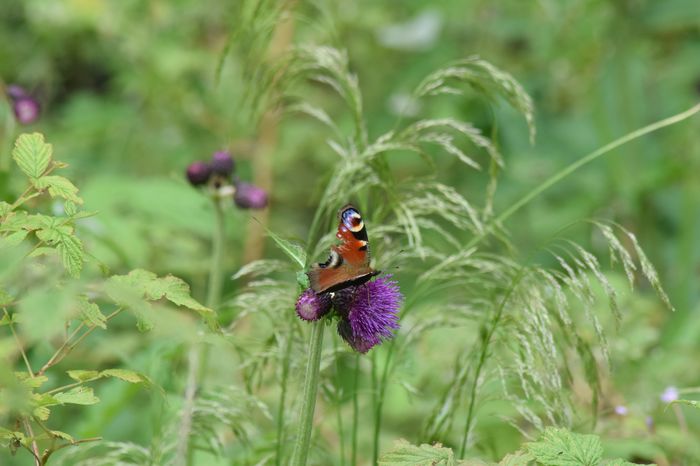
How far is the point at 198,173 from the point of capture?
2004 millimetres

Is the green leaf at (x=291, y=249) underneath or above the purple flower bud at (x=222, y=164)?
underneath

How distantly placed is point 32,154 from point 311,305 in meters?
0.45

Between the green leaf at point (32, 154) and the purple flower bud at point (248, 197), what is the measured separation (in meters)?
0.84

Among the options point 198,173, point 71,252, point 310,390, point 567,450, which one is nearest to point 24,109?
point 198,173

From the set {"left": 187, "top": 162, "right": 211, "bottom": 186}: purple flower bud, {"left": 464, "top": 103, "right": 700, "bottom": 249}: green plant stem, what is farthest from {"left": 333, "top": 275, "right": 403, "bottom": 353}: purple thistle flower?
{"left": 187, "top": 162, "right": 211, "bottom": 186}: purple flower bud

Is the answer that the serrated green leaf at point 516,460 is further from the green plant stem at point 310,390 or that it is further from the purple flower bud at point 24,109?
the purple flower bud at point 24,109

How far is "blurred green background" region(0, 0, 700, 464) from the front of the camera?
3109 millimetres

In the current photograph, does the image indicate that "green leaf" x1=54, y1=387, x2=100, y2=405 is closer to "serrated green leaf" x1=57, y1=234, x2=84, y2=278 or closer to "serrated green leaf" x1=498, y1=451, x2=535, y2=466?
"serrated green leaf" x1=57, y1=234, x2=84, y2=278

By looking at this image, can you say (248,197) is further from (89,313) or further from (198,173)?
(89,313)

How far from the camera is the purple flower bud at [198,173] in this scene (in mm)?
1998

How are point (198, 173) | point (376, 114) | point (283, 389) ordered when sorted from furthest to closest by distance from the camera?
point (376, 114) → point (198, 173) → point (283, 389)

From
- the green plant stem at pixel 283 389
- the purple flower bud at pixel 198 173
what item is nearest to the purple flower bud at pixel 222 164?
the purple flower bud at pixel 198 173

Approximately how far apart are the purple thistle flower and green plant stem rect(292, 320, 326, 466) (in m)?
0.04

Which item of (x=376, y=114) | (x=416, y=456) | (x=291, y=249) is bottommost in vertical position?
(x=416, y=456)
